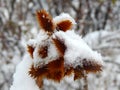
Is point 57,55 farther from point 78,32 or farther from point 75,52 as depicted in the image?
point 78,32

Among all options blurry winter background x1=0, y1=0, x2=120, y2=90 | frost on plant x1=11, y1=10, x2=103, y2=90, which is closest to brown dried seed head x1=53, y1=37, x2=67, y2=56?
frost on plant x1=11, y1=10, x2=103, y2=90

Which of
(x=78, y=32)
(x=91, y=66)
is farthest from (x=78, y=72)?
(x=78, y=32)

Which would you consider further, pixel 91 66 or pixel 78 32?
pixel 78 32

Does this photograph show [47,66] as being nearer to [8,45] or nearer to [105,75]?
[105,75]

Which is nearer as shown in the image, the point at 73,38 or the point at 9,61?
the point at 73,38

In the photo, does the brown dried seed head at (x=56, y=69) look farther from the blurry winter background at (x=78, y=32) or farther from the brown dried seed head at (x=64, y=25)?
the blurry winter background at (x=78, y=32)

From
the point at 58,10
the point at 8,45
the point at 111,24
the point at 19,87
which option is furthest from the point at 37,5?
the point at 19,87

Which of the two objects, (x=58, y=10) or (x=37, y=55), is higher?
(x=58, y=10)
